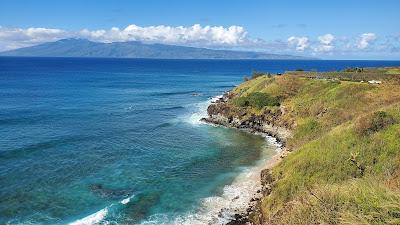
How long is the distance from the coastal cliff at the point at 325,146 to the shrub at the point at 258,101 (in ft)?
0.63

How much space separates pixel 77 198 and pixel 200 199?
1216cm

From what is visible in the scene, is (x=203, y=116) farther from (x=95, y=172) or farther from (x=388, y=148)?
(x=388, y=148)

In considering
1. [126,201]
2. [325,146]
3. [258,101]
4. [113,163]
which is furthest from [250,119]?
[126,201]

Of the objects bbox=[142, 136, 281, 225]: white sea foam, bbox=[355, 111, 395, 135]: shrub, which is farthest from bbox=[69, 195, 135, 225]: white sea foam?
bbox=[355, 111, 395, 135]: shrub

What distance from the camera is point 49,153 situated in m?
54.3

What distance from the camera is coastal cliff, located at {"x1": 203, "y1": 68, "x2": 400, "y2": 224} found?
677 inches

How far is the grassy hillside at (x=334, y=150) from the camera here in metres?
16.8

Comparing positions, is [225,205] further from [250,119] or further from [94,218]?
[250,119]

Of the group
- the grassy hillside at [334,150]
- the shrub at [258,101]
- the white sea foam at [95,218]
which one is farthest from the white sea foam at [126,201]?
the shrub at [258,101]

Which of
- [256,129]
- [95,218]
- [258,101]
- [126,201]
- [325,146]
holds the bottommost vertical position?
[95,218]

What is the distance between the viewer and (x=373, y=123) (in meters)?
40.9

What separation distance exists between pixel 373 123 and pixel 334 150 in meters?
5.28

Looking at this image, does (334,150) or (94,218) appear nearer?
(94,218)

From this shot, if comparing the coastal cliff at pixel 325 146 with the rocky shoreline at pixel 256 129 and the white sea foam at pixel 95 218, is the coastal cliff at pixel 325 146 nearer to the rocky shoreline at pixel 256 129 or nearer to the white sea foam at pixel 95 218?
the rocky shoreline at pixel 256 129
